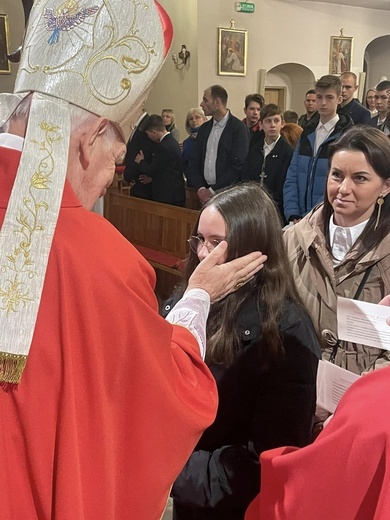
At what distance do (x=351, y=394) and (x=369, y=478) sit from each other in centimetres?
17

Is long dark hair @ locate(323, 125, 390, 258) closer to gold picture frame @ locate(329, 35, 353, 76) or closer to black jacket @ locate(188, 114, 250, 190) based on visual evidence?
black jacket @ locate(188, 114, 250, 190)

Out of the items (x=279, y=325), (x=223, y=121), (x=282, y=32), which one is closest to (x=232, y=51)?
(x=282, y=32)

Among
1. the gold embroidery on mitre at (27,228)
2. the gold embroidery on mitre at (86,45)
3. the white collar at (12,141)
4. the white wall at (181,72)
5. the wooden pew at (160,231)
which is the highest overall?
the white wall at (181,72)

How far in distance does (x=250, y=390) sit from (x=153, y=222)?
4.15 meters

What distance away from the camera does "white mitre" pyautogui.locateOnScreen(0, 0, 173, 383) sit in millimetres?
1026

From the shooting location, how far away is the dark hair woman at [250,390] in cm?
159

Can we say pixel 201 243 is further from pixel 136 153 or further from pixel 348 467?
pixel 136 153

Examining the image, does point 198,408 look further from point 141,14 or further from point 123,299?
point 141,14

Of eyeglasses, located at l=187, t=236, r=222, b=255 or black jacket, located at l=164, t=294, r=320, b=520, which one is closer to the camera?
black jacket, located at l=164, t=294, r=320, b=520

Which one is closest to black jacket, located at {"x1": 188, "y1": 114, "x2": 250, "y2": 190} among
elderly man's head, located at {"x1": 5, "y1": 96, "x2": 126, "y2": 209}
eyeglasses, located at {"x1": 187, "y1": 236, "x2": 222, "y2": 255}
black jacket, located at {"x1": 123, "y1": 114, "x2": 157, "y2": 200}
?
black jacket, located at {"x1": 123, "y1": 114, "x2": 157, "y2": 200}

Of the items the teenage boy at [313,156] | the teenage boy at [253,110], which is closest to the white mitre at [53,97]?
the teenage boy at [313,156]

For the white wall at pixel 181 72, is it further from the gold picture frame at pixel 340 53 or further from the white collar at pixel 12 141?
the white collar at pixel 12 141

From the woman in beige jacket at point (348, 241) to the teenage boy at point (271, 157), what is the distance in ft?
8.22

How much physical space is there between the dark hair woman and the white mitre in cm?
69
